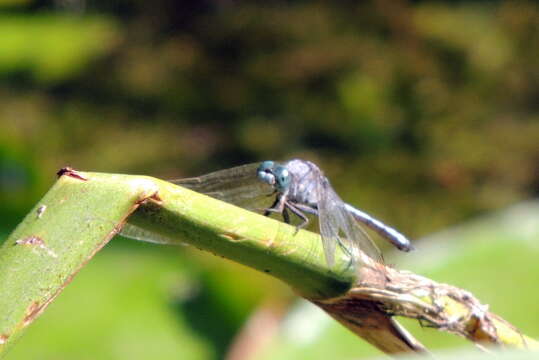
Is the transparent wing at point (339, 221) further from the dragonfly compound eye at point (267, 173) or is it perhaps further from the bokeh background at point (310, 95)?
the bokeh background at point (310, 95)

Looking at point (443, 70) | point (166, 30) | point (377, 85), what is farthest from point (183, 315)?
point (166, 30)

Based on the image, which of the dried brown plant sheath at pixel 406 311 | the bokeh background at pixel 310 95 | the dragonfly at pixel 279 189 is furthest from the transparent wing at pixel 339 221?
the bokeh background at pixel 310 95

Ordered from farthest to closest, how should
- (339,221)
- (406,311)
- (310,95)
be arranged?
(310,95) → (339,221) → (406,311)

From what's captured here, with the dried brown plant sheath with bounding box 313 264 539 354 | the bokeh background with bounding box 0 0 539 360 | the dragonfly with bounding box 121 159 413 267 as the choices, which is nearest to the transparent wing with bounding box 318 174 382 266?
the dragonfly with bounding box 121 159 413 267

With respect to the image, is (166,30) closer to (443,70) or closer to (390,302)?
(443,70)

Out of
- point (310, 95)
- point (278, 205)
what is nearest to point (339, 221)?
point (278, 205)

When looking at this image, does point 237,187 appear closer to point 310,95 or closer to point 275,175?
point 275,175

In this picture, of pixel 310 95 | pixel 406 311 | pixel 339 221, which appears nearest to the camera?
pixel 406 311
